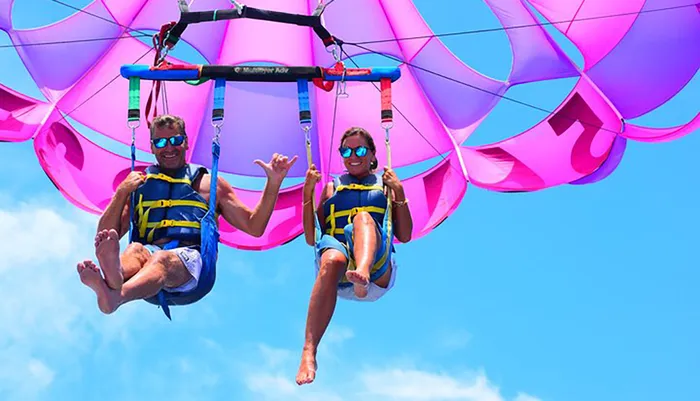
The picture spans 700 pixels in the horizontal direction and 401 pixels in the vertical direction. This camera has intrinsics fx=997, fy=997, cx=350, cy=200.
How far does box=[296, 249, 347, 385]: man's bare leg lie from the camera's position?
183 inches

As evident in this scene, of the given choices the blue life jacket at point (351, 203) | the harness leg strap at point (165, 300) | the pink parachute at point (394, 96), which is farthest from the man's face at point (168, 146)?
the pink parachute at point (394, 96)

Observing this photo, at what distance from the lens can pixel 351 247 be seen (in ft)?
16.1

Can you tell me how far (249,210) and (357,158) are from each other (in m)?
0.64

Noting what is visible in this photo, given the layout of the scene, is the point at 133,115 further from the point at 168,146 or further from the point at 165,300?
the point at 165,300

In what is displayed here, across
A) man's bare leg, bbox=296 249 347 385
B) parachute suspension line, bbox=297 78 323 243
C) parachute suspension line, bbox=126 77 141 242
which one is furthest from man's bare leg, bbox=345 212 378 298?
parachute suspension line, bbox=126 77 141 242

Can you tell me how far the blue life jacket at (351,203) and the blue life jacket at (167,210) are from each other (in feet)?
2.14

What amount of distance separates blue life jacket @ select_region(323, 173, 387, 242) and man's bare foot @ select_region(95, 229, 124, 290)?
1.28 meters

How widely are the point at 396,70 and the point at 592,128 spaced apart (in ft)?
5.37

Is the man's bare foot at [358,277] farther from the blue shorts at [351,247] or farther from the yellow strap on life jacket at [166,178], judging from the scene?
the yellow strap on life jacket at [166,178]

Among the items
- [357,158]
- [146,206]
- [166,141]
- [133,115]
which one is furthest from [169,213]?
[357,158]

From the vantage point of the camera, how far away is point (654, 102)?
6.10 m

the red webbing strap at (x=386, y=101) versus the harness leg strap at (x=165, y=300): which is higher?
the red webbing strap at (x=386, y=101)

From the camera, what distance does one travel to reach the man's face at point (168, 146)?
5.13 meters

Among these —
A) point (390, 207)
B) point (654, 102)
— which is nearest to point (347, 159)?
point (390, 207)
